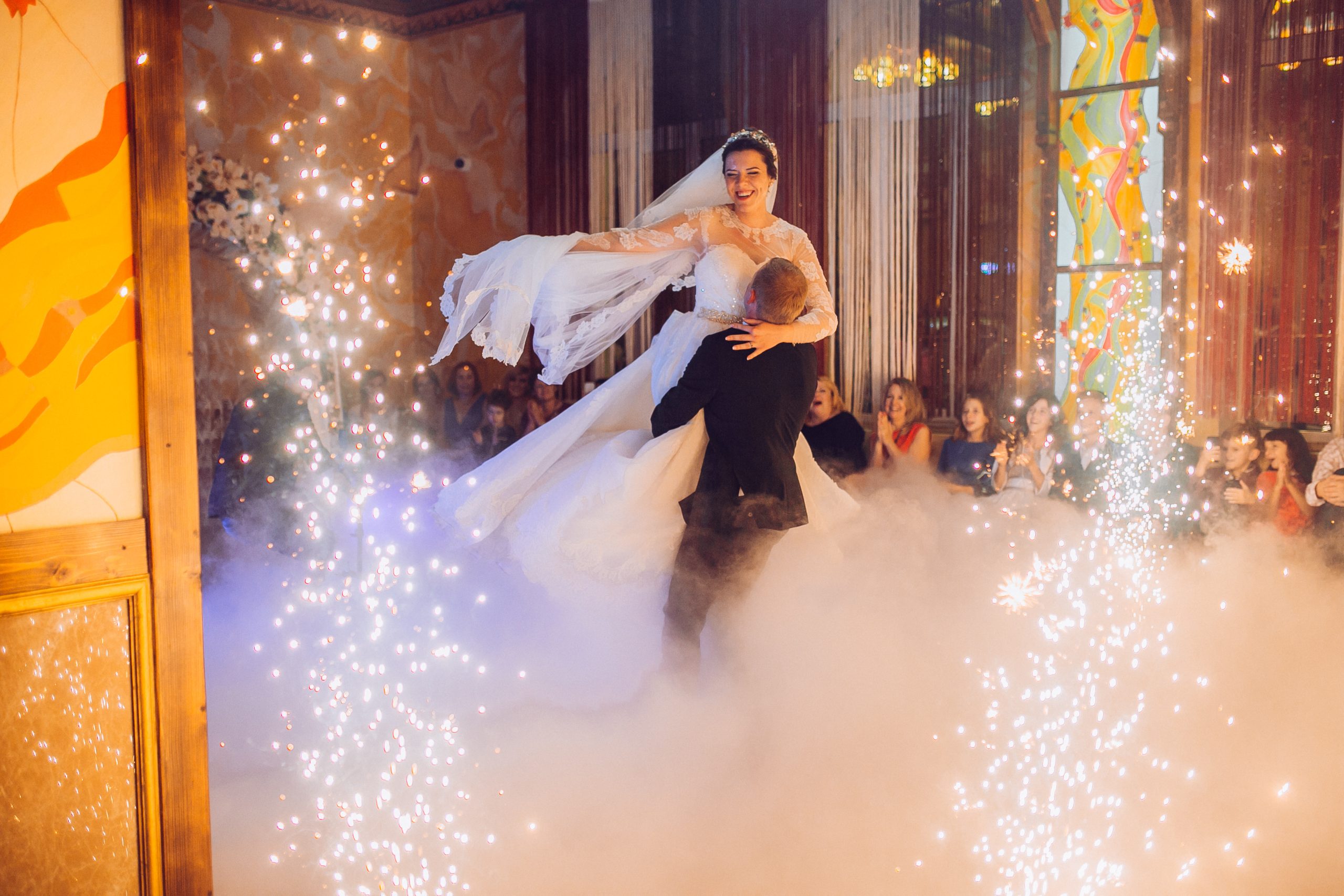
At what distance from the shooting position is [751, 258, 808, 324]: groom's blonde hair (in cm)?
285

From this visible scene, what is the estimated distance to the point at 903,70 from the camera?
544 cm

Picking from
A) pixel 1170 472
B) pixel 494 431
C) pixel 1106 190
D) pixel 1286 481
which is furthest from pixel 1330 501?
pixel 494 431

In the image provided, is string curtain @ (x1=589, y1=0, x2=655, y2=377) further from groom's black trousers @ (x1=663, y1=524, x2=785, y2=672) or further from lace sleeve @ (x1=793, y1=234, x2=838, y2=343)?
groom's black trousers @ (x1=663, y1=524, x2=785, y2=672)

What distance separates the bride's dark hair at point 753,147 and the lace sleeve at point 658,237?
192 mm

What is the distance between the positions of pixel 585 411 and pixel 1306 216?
3326 millimetres

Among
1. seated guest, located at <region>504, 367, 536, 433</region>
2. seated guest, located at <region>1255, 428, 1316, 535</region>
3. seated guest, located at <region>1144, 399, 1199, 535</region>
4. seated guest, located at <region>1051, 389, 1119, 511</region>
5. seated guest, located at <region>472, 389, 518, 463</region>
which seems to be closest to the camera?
seated guest, located at <region>1255, 428, 1316, 535</region>

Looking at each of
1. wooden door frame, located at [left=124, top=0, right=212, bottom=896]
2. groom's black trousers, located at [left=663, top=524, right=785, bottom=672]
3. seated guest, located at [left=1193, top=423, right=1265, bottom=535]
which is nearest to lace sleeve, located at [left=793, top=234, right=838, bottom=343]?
groom's black trousers, located at [left=663, top=524, right=785, bottom=672]

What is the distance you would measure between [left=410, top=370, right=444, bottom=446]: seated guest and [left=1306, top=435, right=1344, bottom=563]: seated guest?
4658mm

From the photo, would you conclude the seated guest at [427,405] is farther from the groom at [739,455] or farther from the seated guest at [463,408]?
the groom at [739,455]

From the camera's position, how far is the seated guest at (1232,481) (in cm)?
399

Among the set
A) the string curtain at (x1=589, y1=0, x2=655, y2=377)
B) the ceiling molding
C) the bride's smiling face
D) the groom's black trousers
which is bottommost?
the groom's black trousers

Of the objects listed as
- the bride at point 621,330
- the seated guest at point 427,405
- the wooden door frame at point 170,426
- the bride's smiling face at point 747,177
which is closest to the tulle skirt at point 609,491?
the bride at point 621,330

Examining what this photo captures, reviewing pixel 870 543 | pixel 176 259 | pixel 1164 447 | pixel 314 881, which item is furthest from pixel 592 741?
pixel 1164 447

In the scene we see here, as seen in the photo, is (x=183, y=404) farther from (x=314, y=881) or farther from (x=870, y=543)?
(x=870, y=543)
